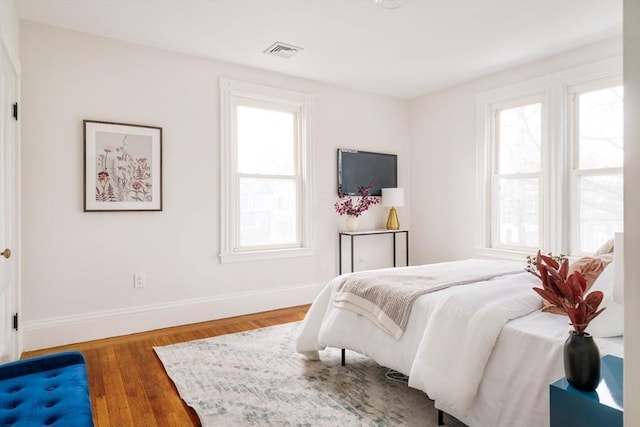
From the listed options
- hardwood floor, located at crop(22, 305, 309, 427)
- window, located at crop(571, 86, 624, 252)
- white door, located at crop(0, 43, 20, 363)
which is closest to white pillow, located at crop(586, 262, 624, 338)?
hardwood floor, located at crop(22, 305, 309, 427)

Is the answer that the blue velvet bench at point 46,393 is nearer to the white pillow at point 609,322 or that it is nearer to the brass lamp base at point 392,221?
the white pillow at point 609,322

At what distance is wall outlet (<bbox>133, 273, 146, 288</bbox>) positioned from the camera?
11.3 ft

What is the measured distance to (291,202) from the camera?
4.41 metres

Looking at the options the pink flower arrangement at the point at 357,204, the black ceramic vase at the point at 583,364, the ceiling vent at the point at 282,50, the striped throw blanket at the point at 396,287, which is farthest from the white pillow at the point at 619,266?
the pink flower arrangement at the point at 357,204

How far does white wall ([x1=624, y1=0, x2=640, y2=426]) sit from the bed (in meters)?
0.55

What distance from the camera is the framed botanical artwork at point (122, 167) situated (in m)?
3.23

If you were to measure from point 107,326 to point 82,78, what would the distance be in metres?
2.09

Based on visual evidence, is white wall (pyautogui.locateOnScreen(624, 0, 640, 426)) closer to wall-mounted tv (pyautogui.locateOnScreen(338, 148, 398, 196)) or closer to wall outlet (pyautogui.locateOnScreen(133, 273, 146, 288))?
wall outlet (pyautogui.locateOnScreen(133, 273, 146, 288))

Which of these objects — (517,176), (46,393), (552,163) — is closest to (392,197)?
(517,176)

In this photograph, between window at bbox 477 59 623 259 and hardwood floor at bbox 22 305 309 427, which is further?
window at bbox 477 59 623 259

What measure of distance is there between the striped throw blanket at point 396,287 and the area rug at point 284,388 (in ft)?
1.34

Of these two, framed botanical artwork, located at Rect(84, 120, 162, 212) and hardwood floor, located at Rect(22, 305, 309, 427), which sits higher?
framed botanical artwork, located at Rect(84, 120, 162, 212)

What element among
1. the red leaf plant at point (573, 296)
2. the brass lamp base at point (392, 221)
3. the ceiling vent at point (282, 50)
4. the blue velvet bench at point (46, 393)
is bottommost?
the blue velvet bench at point (46, 393)

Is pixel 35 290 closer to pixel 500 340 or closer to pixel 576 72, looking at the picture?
pixel 500 340
